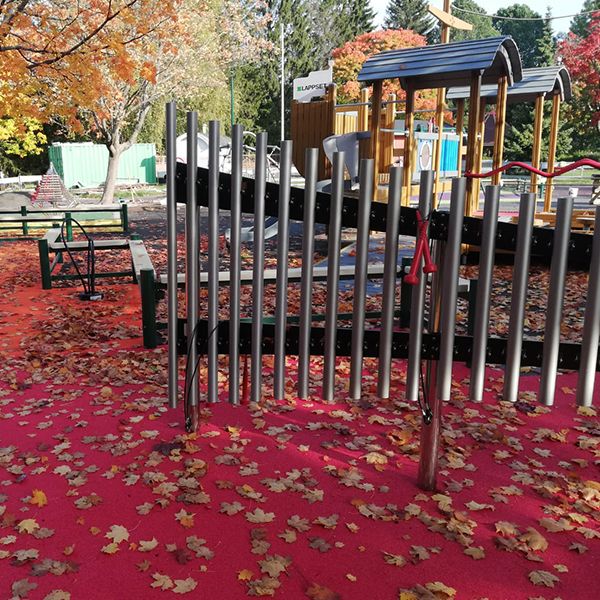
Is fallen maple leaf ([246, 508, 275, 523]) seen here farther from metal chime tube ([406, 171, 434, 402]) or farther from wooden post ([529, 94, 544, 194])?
wooden post ([529, 94, 544, 194])

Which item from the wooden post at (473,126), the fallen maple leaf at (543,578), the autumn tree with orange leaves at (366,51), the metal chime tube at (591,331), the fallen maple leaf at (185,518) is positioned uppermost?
the autumn tree with orange leaves at (366,51)

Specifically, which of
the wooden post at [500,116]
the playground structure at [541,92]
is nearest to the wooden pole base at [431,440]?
the wooden post at [500,116]

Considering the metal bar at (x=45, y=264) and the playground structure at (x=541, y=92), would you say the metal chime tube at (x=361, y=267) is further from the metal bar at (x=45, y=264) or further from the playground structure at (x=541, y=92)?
the playground structure at (x=541, y=92)

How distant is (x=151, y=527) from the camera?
3.39m

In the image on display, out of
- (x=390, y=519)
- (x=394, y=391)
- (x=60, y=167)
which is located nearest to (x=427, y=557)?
(x=390, y=519)

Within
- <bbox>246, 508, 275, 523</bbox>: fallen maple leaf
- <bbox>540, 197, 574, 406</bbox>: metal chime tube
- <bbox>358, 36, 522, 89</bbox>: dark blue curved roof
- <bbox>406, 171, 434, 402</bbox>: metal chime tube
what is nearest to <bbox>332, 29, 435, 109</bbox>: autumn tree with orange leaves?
<bbox>358, 36, 522, 89</bbox>: dark blue curved roof

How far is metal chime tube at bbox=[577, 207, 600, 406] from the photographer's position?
9.93ft

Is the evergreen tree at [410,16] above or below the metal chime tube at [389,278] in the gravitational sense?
above

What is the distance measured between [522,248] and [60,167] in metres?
33.6

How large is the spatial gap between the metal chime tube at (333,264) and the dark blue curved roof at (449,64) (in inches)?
324

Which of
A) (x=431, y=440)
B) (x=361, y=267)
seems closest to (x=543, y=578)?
(x=431, y=440)

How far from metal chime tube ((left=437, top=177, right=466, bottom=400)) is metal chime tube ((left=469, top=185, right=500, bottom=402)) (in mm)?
114

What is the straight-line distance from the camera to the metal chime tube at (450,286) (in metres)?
3.09

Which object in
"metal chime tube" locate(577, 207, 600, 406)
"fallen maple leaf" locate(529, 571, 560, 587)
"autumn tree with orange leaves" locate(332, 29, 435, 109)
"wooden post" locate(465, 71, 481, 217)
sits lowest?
"fallen maple leaf" locate(529, 571, 560, 587)
